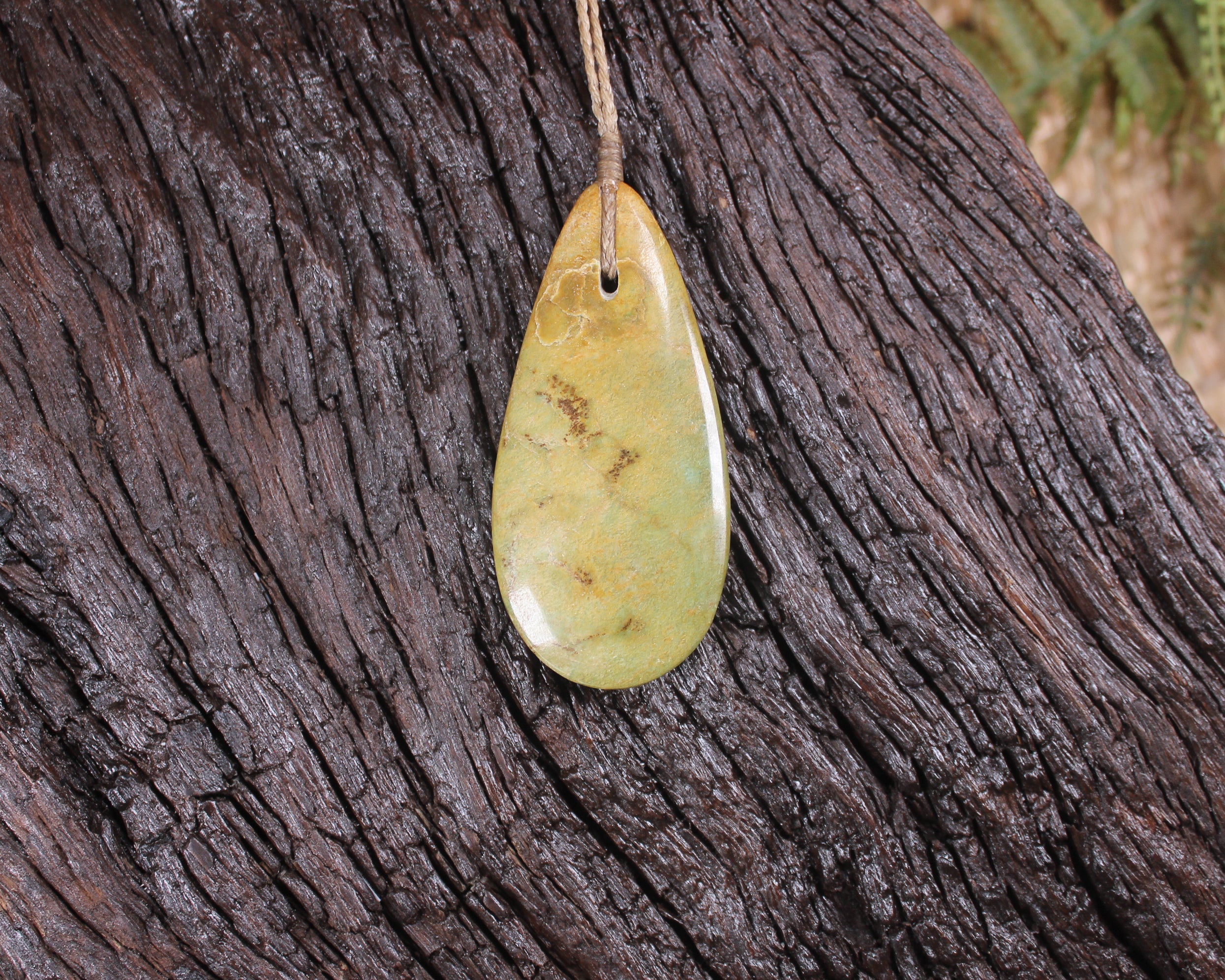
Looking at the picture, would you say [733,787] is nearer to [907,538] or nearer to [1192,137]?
[907,538]

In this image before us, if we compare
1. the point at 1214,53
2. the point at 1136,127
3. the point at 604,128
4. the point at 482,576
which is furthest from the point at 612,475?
the point at 1136,127

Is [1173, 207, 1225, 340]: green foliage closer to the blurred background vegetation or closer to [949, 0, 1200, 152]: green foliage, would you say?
the blurred background vegetation

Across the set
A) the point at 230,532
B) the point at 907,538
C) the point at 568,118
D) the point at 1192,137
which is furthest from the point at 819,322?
the point at 1192,137

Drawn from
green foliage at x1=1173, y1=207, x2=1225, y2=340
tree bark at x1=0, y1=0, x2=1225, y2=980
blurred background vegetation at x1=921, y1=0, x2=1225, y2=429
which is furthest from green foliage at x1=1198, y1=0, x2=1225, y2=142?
tree bark at x1=0, y1=0, x2=1225, y2=980

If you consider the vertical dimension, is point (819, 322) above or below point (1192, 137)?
below

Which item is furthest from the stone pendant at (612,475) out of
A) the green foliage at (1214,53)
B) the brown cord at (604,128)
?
the green foliage at (1214,53)

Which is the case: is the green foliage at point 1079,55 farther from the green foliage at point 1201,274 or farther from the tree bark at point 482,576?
the tree bark at point 482,576

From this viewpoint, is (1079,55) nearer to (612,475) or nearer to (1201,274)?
(1201,274)

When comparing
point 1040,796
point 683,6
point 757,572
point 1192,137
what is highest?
point 1192,137
